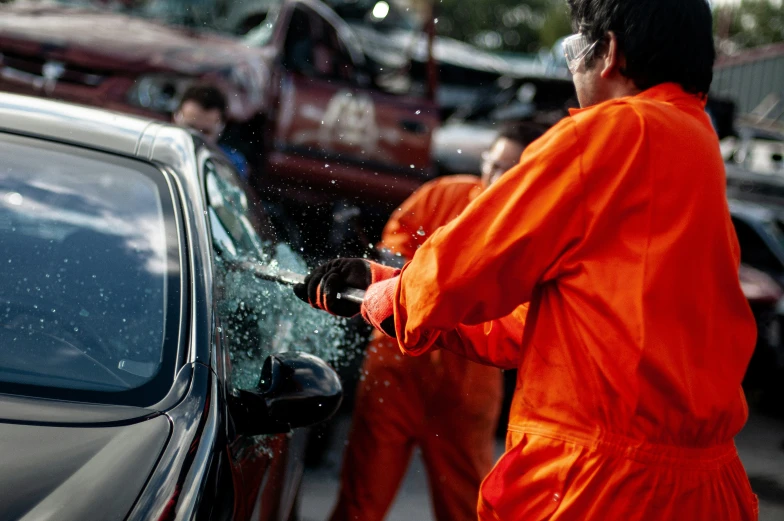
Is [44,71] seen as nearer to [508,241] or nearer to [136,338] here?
[136,338]

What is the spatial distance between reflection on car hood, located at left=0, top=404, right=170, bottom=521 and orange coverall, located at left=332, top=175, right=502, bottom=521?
4.45ft

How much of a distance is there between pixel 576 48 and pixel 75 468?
48.2 inches

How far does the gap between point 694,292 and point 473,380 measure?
4.78 ft

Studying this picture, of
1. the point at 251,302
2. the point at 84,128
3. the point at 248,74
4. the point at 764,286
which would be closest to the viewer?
the point at 251,302

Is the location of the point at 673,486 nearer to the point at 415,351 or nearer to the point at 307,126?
the point at 415,351

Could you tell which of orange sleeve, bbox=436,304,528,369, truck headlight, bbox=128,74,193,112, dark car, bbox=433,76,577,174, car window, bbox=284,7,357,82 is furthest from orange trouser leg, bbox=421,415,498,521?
dark car, bbox=433,76,577,174

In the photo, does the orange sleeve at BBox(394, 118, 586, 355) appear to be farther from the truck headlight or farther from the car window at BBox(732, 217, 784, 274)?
the car window at BBox(732, 217, 784, 274)

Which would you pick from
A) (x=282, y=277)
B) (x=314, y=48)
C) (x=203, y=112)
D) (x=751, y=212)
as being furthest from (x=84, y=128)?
(x=751, y=212)

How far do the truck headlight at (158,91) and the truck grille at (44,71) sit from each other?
0.28 meters

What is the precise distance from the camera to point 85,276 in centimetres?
198

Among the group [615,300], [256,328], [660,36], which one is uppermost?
[660,36]

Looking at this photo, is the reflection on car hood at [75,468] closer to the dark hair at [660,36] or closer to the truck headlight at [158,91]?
the dark hair at [660,36]

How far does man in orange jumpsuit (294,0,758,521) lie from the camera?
59.6 inches

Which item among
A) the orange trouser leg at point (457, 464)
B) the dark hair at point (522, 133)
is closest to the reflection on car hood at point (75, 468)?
the orange trouser leg at point (457, 464)
